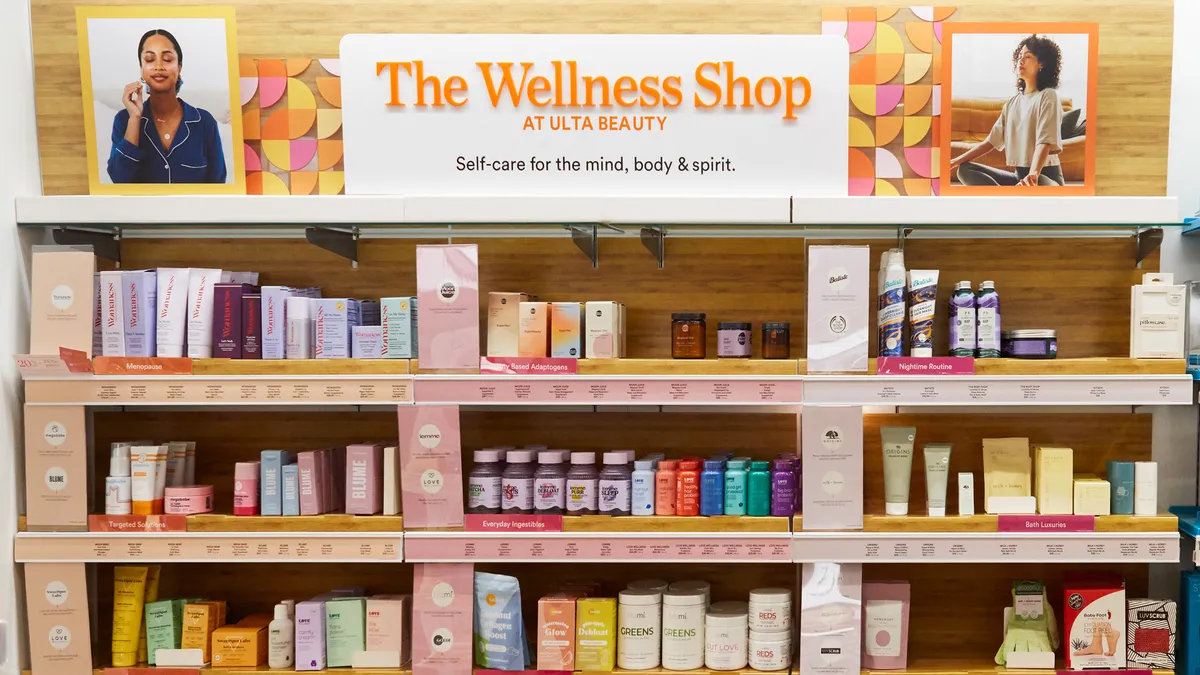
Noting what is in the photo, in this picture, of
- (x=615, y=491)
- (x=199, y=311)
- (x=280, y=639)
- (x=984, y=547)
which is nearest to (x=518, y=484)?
(x=615, y=491)

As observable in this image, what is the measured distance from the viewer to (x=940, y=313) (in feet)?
11.0

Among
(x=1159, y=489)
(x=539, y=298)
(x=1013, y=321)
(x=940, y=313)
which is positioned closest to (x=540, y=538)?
(x=539, y=298)

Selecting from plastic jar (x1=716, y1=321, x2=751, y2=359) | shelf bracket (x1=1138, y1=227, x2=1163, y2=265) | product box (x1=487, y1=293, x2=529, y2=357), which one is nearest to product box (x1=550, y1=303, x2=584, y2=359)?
product box (x1=487, y1=293, x2=529, y2=357)

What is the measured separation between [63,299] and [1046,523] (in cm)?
331

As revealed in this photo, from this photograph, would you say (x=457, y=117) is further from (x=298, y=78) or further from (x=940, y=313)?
(x=940, y=313)

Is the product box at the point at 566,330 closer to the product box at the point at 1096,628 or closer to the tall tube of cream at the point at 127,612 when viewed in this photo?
the tall tube of cream at the point at 127,612

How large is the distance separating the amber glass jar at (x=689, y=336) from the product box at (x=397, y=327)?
89 centimetres

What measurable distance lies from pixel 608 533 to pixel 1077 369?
5.27 ft

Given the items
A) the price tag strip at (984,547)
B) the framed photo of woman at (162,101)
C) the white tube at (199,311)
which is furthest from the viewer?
the framed photo of woman at (162,101)

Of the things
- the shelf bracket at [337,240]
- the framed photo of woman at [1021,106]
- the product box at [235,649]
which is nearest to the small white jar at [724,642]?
the product box at [235,649]

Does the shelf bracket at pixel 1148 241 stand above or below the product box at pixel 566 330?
above

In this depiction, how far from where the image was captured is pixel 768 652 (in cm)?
307

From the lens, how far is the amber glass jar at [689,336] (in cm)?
312

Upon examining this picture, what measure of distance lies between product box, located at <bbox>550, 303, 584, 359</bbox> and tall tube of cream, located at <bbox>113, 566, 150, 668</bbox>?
5.33 feet
